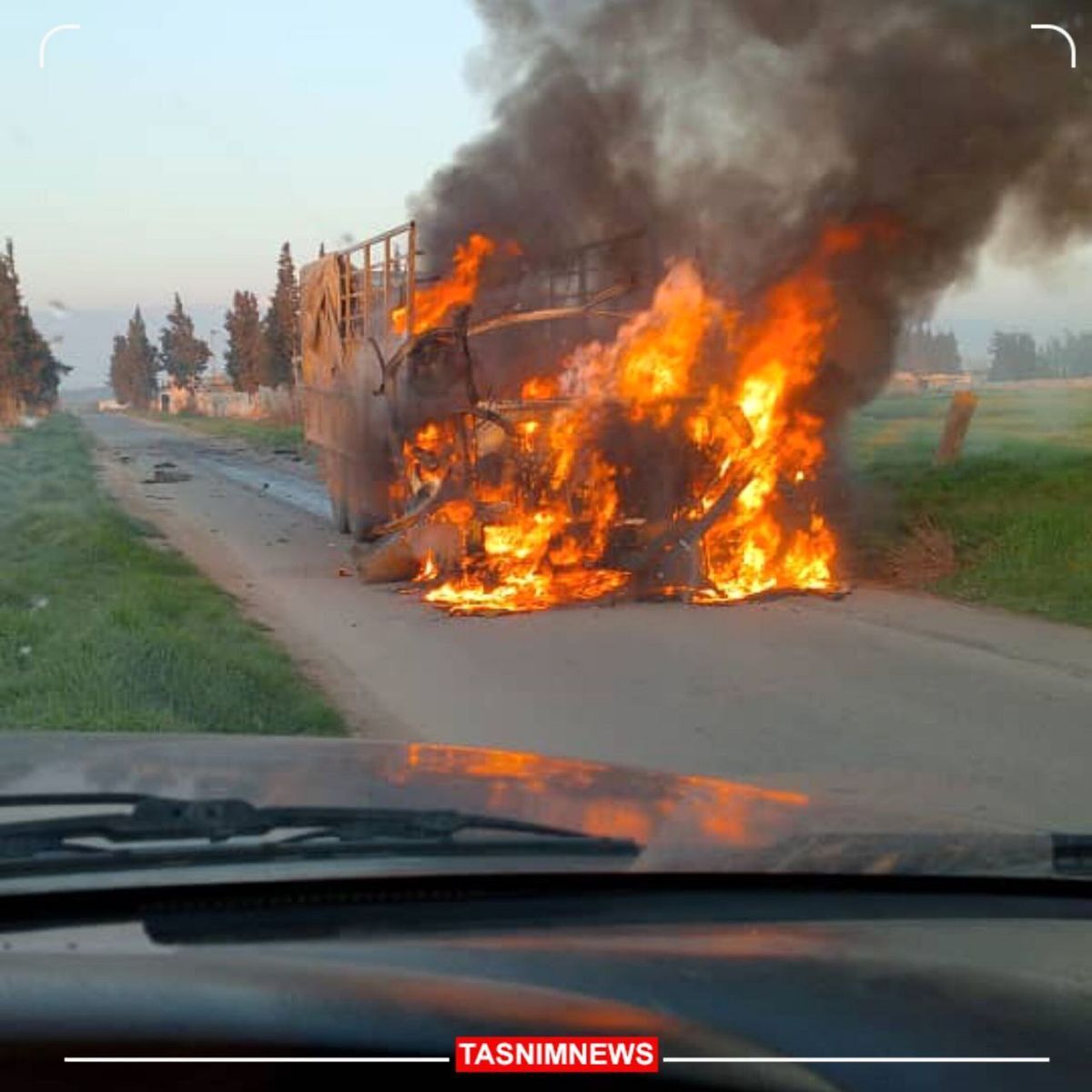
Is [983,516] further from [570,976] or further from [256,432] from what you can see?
[256,432]

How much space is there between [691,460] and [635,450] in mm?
487

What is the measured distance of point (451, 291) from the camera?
14898 millimetres

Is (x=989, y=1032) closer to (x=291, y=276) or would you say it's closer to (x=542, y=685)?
(x=542, y=685)

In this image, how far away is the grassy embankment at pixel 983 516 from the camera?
42.0 feet

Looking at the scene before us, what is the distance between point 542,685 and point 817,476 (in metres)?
5.30

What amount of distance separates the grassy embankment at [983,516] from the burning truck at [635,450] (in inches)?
39.7

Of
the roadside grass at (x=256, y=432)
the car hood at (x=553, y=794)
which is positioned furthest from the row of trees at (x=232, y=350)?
the car hood at (x=553, y=794)

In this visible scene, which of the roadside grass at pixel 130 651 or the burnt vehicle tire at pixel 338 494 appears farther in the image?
the burnt vehicle tire at pixel 338 494

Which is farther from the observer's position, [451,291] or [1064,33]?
[451,291]

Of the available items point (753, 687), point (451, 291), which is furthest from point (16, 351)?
point (753, 687)

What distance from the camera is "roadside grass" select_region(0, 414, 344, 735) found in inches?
310

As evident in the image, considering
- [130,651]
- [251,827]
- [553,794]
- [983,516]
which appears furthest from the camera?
[983,516]

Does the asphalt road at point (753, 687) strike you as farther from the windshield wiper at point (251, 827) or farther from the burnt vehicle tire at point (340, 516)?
the burnt vehicle tire at point (340, 516)

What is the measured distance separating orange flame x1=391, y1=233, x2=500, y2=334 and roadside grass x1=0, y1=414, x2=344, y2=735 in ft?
10.2
